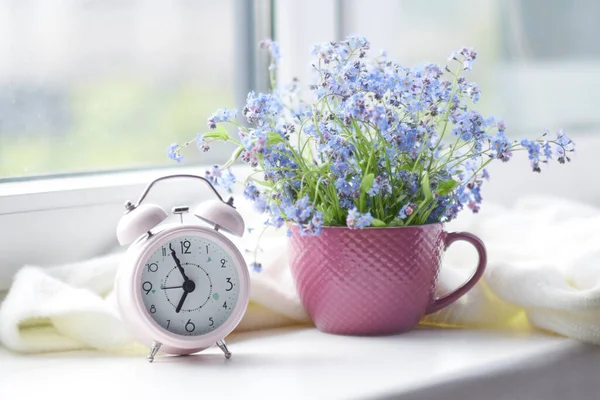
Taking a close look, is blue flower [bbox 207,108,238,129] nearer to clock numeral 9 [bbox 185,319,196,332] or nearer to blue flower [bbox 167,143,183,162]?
blue flower [bbox 167,143,183,162]

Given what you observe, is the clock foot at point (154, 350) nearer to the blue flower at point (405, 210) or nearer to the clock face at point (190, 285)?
the clock face at point (190, 285)

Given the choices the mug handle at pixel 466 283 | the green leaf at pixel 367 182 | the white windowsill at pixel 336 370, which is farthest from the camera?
the mug handle at pixel 466 283

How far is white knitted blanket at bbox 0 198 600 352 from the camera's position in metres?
0.95

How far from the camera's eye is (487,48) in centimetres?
185

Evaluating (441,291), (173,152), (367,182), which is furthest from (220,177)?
(441,291)

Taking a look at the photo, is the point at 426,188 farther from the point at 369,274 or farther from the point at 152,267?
the point at 152,267

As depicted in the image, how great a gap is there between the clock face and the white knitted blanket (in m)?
0.07

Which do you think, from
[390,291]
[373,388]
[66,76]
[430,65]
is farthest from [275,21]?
[373,388]

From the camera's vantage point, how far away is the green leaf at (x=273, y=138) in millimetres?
914

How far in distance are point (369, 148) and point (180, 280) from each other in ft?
0.82

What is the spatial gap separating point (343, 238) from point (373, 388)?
0.70 ft

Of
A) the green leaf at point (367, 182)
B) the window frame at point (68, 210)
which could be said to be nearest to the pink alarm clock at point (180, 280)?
the green leaf at point (367, 182)

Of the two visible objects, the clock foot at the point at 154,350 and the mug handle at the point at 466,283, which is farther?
the mug handle at the point at 466,283

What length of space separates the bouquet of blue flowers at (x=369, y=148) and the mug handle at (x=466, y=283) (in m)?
0.05
